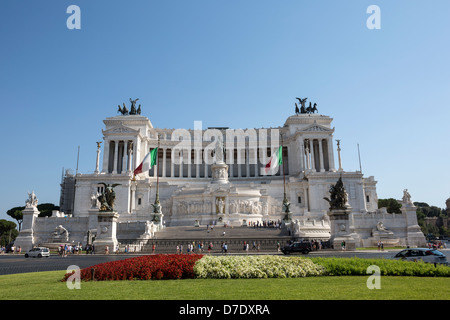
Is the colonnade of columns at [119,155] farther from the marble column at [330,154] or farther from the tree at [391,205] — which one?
the tree at [391,205]

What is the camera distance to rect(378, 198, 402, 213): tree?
9288 cm

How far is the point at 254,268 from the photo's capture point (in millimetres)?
14414

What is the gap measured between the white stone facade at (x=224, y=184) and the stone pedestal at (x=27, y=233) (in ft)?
2.86

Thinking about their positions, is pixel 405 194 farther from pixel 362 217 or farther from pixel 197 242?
pixel 197 242

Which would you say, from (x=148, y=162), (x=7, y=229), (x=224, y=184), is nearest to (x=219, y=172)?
(x=224, y=184)

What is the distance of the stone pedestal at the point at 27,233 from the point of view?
153 feet

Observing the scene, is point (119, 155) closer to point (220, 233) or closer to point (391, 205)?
point (220, 233)

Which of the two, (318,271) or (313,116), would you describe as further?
(313,116)

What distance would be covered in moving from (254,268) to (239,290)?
385cm

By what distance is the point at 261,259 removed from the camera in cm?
1580

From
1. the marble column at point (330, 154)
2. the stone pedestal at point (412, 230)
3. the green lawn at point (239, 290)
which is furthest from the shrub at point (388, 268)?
the marble column at point (330, 154)

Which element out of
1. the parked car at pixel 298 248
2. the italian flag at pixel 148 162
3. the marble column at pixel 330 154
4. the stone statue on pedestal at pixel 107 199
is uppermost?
the marble column at pixel 330 154
